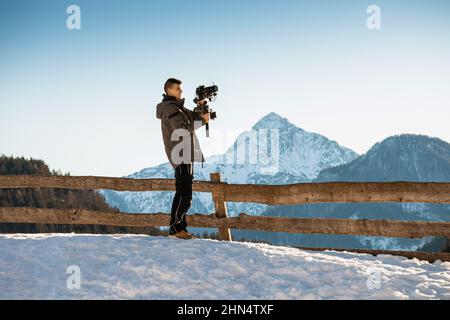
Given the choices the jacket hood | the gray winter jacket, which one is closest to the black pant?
the gray winter jacket

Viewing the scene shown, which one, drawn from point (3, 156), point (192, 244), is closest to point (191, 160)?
point (192, 244)

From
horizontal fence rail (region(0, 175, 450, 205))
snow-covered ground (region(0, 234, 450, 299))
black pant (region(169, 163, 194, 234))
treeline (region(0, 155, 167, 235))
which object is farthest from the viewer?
treeline (region(0, 155, 167, 235))

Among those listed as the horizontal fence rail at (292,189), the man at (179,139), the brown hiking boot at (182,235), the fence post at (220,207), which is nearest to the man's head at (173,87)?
the man at (179,139)

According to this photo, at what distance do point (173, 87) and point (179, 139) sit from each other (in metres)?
0.83

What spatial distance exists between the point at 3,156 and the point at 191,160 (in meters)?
99.7

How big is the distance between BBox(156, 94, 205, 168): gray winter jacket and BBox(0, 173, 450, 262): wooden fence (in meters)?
1.15

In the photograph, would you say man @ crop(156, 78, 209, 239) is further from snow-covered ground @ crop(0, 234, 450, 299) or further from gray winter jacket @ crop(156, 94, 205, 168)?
snow-covered ground @ crop(0, 234, 450, 299)

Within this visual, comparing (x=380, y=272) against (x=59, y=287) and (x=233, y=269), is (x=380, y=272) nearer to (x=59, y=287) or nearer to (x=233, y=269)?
(x=233, y=269)

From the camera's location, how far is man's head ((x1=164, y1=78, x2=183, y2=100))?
8.34 metres

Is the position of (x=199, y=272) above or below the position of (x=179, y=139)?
below

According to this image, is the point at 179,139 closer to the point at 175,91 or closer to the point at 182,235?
the point at 175,91

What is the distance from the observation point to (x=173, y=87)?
8.34 metres

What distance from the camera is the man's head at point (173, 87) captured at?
834 centimetres

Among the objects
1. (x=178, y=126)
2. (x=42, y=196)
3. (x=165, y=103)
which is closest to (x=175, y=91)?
(x=165, y=103)
